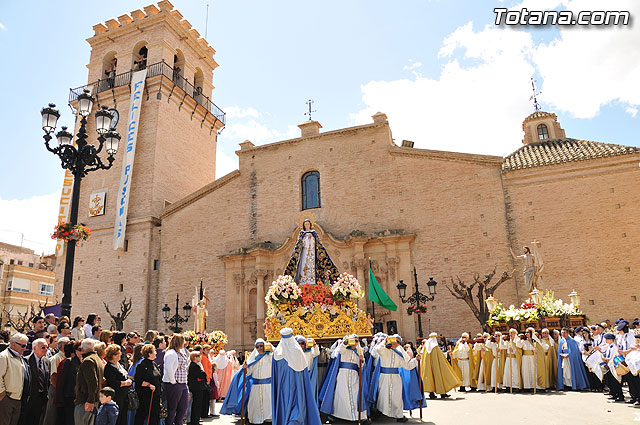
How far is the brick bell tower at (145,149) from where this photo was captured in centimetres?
2673

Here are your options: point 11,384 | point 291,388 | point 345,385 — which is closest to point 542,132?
point 345,385

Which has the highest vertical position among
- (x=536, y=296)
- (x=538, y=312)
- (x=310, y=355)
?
(x=536, y=296)

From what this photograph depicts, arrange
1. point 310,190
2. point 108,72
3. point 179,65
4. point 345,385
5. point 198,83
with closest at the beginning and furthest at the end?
point 345,385 < point 310,190 < point 179,65 < point 108,72 < point 198,83

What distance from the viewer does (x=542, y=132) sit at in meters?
28.8

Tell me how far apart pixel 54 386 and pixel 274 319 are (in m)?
5.54

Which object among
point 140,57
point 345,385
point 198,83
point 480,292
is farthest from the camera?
point 198,83

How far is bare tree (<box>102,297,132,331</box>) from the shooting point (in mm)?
24969

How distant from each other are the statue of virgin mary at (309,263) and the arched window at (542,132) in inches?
773

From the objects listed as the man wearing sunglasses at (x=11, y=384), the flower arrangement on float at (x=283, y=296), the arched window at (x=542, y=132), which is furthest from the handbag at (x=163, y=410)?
the arched window at (x=542, y=132)

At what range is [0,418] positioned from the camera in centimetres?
630

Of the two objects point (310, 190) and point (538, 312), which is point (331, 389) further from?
point (310, 190)

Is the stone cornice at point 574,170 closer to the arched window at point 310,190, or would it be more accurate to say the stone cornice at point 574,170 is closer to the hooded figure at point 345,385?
the arched window at point 310,190

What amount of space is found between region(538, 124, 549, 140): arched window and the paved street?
64.1 feet

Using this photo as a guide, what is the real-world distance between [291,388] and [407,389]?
2.70m
